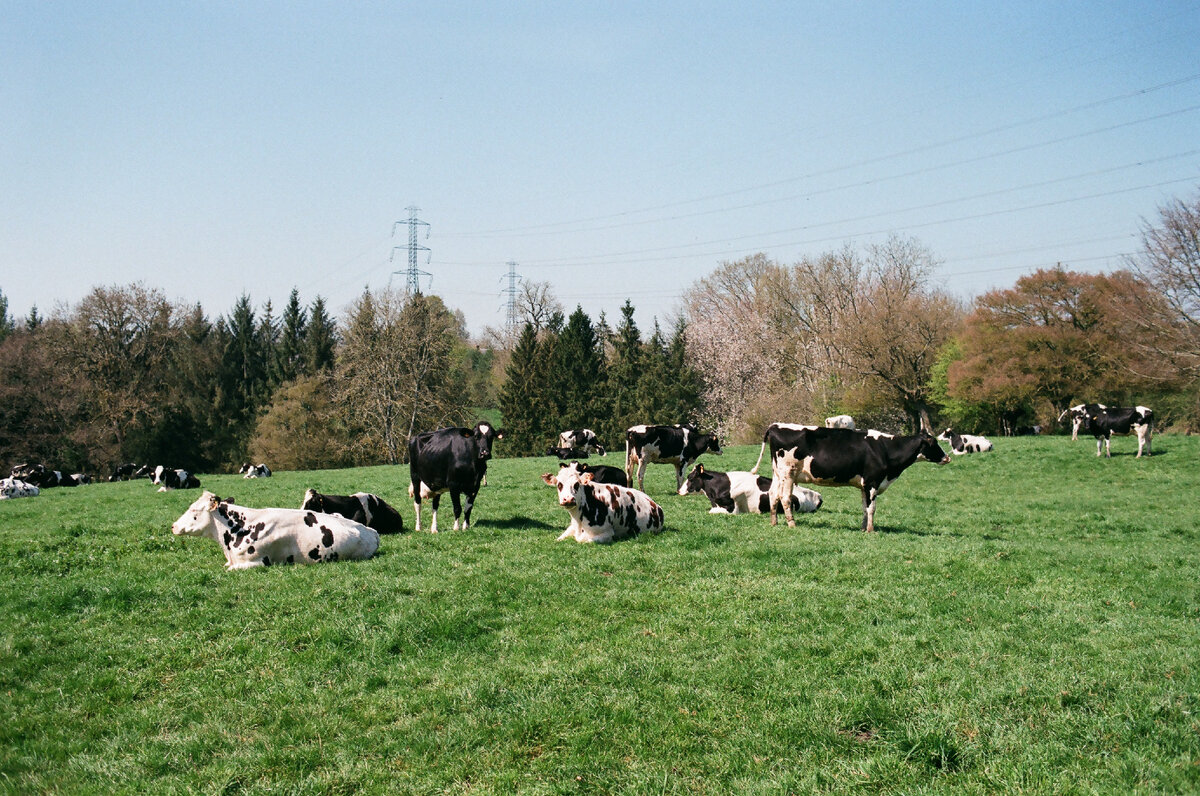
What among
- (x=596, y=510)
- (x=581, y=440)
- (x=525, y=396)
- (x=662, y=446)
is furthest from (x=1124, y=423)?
(x=525, y=396)

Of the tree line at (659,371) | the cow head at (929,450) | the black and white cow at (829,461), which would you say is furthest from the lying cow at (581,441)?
the black and white cow at (829,461)

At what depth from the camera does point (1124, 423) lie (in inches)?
1242

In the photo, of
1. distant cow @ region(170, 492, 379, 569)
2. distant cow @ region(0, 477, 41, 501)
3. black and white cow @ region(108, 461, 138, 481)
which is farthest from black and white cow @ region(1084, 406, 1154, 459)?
black and white cow @ region(108, 461, 138, 481)

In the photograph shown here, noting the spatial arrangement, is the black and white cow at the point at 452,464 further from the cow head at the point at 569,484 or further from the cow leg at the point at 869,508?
the cow leg at the point at 869,508

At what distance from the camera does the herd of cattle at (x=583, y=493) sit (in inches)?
466

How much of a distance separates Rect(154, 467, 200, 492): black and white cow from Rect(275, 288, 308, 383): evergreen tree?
4018cm

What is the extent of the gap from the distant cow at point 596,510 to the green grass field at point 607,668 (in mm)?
583

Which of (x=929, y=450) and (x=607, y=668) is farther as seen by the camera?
(x=929, y=450)

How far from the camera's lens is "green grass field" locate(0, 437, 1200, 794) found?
5711 mm

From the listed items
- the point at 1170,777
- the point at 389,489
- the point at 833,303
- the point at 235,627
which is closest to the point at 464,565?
the point at 235,627

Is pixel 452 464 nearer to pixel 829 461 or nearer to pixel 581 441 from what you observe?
pixel 829 461

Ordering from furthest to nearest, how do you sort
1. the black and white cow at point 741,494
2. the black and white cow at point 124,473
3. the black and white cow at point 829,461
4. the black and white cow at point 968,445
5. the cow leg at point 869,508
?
1. the black and white cow at point 124,473
2. the black and white cow at point 968,445
3. the black and white cow at point 741,494
4. the black and white cow at point 829,461
5. the cow leg at point 869,508

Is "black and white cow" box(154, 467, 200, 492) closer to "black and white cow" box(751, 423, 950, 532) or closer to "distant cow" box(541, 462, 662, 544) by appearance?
"distant cow" box(541, 462, 662, 544)

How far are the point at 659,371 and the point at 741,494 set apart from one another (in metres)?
45.5
